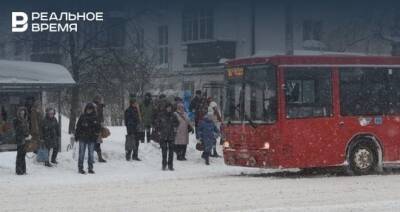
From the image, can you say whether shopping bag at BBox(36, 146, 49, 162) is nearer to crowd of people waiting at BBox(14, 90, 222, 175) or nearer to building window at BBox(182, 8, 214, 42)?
crowd of people waiting at BBox(14, 90, 222, 175)

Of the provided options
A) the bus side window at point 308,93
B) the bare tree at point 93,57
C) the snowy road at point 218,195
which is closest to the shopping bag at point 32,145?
the snowy road at point 218,195

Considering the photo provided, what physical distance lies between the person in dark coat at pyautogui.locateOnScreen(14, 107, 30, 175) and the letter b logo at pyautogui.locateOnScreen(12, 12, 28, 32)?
12384 millimetres

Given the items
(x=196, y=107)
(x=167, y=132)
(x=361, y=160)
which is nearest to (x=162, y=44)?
(x=196, y=107)

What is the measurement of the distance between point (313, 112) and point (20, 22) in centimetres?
1612

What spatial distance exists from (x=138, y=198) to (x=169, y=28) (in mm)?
30829

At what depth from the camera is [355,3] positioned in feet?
151

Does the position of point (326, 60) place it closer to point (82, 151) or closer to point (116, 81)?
point (82, 151)

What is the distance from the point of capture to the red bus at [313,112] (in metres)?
18.8

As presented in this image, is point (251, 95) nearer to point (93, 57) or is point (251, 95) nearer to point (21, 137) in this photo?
point (21, 137)

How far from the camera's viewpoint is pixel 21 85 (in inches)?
926

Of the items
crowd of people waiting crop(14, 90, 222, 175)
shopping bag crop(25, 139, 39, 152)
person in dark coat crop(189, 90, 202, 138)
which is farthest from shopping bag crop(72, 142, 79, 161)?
person in dark coat crop(189, 90, 202, 138)

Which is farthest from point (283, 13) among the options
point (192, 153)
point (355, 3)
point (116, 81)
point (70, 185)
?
point (70, 185)

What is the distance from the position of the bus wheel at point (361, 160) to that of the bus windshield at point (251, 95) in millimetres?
2211

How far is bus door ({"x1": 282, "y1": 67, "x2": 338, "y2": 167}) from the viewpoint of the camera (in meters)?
18.8
